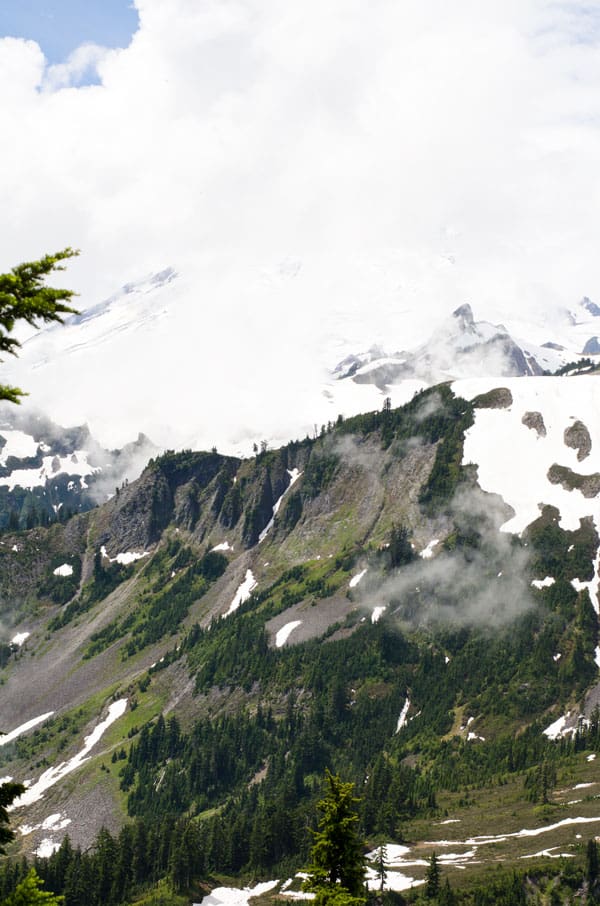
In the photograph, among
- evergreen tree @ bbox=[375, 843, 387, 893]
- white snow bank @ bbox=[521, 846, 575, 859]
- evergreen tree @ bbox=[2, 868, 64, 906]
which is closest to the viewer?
evergreen tree @ bbox=[2, 868, 64, 906]

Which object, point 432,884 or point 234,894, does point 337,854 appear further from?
point 234,894

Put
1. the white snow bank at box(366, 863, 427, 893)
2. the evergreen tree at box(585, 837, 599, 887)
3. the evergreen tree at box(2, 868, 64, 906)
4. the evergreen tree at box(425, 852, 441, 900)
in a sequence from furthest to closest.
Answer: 1. the white snow bank at box(366, 863, 427, 893)
2. the evergreen tree at box(425, 852, 441, 900)
3. the evergreen tree at box(585, 837, 599, 887)
4. the evergreen tree at box(2, 868, 64, 906)

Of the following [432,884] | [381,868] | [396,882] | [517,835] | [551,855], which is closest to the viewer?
[432,884]

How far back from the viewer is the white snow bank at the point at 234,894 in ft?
468

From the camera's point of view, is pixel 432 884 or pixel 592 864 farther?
pixel 432 884

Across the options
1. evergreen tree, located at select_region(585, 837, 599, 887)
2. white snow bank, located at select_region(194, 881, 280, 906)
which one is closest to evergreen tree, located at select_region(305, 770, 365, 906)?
evergreen tree, located at select_region(585, 837, 599, 887)

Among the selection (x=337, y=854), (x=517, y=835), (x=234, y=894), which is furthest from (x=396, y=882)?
(x=337, y=854)

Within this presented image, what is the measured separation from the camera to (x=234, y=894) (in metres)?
147

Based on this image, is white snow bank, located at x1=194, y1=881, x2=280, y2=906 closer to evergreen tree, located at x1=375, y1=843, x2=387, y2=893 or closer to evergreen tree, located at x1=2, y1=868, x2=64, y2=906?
evergreen tree, located at x1=375, y1=843, x2=387, y2=893

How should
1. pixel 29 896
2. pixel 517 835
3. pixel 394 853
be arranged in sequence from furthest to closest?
1. pixel 517 835
2. pixel 394 853
3. pixel 29 896

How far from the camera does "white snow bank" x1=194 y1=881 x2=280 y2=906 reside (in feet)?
468

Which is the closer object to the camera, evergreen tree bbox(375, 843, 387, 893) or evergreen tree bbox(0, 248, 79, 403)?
evergreen tree bbox(0, 248, 79, 403)

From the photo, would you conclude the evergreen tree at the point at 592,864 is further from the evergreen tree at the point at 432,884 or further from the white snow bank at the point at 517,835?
the white snow bank at the point at 517,835

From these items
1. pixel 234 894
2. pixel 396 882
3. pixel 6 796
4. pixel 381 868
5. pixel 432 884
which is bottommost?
pixel 234 894
